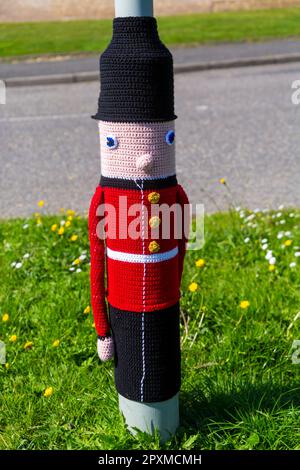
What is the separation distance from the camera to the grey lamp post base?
2.22 m

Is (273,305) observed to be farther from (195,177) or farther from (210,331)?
(195,177)

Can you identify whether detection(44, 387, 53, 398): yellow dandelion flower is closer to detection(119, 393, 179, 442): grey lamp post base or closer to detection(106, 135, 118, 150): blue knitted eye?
detection(119, 393, 179, 442): grey lamp post base

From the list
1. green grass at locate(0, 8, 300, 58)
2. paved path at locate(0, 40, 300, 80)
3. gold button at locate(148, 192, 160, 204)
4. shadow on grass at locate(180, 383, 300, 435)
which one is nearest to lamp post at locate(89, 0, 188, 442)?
gold button at locate(148, 192, 160, 204)

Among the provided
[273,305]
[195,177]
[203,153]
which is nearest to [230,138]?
[203,153]

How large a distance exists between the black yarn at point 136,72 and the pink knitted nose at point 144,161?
113 millimetres

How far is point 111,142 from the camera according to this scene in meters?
1.99

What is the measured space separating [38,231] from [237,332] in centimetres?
187

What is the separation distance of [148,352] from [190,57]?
36.4 ft

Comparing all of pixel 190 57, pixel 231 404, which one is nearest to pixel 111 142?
pixel 231 404

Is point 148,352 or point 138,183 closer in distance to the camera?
point 138,183

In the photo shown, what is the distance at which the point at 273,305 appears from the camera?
Answer: 3289 millimetres

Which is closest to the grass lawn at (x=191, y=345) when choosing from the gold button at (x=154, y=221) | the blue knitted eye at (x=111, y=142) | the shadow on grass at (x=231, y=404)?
the shadow on grass at (x=231, y=404)

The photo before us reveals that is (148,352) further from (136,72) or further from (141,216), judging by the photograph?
(136,72)

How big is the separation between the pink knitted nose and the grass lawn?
3.16 ft
